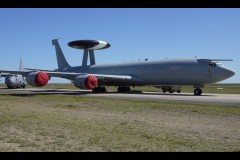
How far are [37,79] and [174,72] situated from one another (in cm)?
1569

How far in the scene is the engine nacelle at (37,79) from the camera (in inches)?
1369

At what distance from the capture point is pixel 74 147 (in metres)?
8.09

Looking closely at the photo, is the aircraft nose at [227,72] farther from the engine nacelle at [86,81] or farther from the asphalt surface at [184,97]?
the engine nacelle at [86,81]

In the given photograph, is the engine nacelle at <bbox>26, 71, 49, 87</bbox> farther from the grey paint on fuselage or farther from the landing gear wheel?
the landing gear wheel

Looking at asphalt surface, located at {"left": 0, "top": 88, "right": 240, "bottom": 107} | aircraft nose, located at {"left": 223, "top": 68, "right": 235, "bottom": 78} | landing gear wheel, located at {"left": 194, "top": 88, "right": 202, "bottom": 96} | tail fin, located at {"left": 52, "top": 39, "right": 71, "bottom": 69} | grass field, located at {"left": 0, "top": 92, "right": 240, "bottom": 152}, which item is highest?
tail fin, located at {"left": 52, "top": 39, "right": 71, "bottom": 69}

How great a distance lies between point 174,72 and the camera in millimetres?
37719

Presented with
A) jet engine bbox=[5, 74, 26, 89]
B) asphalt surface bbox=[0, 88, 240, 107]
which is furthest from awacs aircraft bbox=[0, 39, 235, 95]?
jet engine bbox=[5, 74, 26, 89]

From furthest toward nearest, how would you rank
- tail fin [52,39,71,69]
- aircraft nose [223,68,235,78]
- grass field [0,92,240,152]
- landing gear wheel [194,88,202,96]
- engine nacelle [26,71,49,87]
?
tail fin [52,39,71,69] → landing gear wheel [194,88,202,96] → aircraft nose [223,68,235,78] → engine nacelle [26,71,49,87] → grass field [0,92,240,152]

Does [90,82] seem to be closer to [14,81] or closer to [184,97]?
[184,97]

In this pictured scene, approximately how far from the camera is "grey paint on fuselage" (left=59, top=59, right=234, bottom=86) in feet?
115

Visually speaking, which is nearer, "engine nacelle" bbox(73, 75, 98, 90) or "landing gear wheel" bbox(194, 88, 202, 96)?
"landing gear wheel" bbox(194, 88, 202, 96)
